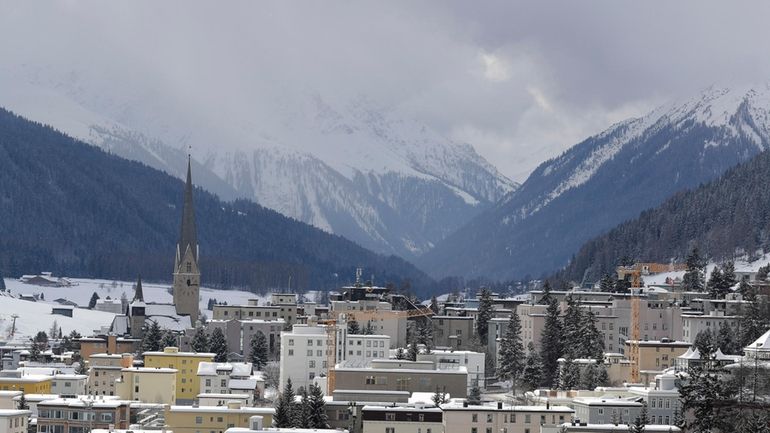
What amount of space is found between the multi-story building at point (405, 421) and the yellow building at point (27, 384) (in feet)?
101

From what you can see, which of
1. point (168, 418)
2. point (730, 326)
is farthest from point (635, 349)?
point (168, 418)

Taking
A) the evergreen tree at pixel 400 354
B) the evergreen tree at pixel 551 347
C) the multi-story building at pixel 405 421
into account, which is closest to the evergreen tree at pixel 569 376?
the evergreen tree at pixel 551 347

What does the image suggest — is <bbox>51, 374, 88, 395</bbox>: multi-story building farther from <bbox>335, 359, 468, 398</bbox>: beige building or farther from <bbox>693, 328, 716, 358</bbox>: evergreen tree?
<bbox>693, 328, 716, 358</bbox>: evergreen tree

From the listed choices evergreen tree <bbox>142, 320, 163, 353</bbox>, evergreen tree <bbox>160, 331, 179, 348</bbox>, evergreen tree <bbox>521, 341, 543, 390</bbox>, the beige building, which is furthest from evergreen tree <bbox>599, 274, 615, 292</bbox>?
the beige building

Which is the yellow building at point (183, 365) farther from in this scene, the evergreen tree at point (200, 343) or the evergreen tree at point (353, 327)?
the evergreen tree at point (200, 343)

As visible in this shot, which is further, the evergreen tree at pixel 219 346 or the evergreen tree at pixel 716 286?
the evergreen tree at pixel 716 286

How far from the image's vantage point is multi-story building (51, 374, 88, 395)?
136m

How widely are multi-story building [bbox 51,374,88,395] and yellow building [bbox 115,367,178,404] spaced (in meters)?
2.31

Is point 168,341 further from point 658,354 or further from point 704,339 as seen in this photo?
point 704,339

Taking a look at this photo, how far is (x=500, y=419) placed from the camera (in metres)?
110

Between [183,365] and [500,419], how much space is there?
43.0 m

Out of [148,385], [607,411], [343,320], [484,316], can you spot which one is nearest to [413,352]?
[343,320]

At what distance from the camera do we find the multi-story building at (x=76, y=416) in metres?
115

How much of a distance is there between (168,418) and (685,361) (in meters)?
35.8
